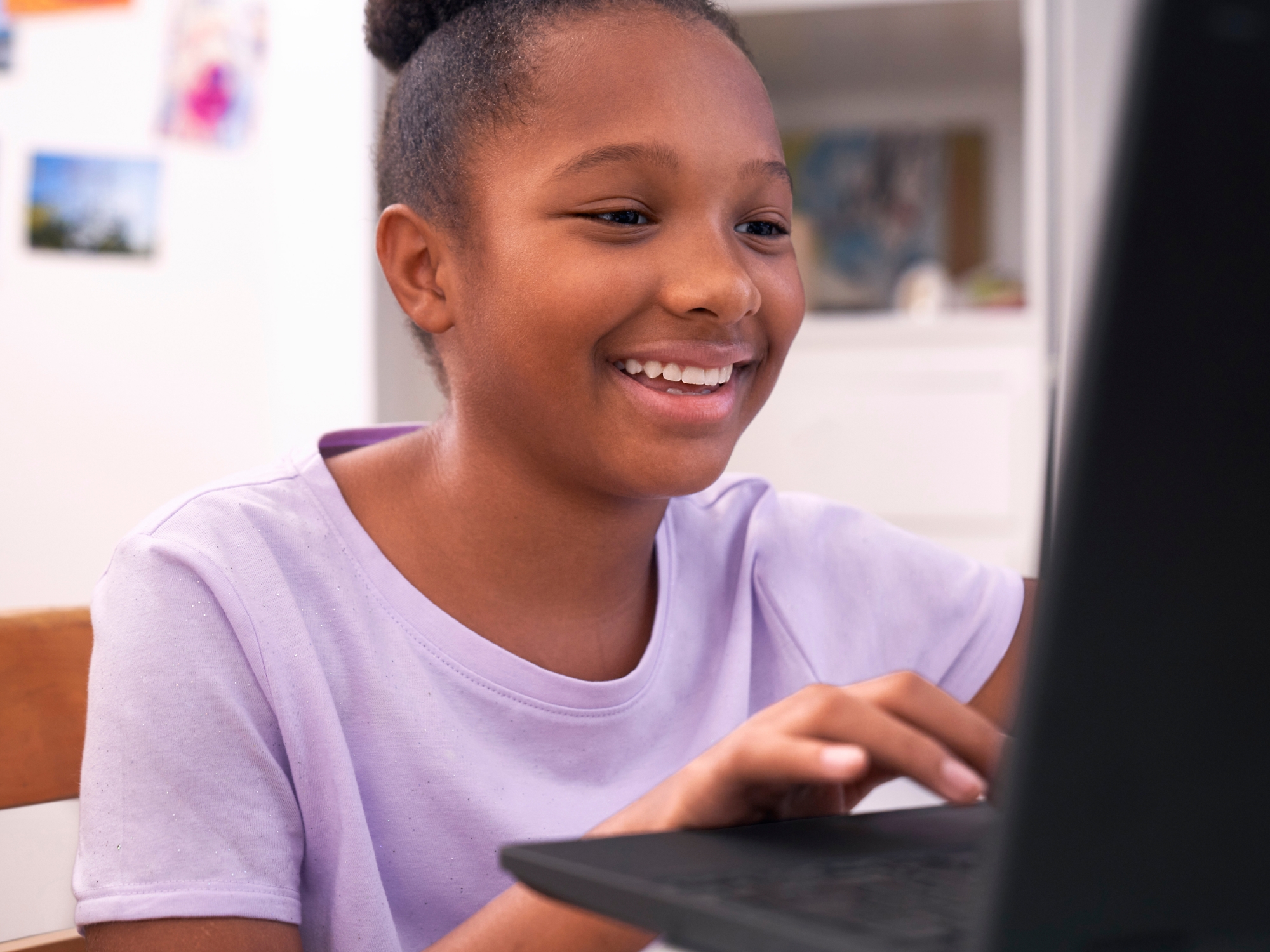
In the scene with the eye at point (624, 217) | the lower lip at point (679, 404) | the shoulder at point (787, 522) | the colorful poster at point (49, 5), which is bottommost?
the shoulder at point (787, 522)

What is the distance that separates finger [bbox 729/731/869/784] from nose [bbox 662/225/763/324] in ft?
1.04

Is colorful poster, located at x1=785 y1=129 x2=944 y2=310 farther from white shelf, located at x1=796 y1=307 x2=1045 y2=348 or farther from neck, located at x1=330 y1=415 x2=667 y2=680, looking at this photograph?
neck, located at x1=330 y1=415 x2=667 y2=680

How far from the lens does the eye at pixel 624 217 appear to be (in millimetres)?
674

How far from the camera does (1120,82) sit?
0.19 m

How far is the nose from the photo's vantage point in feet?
2.18

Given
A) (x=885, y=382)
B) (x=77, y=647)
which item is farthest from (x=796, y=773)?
(x=885, y=382)

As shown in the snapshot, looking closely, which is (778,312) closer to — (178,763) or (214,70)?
(178,763)

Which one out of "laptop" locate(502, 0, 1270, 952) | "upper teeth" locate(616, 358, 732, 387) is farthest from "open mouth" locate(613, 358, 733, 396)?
"laptop" locate(502, 0, 1270, 952)

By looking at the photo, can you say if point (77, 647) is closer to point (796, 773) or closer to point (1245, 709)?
point (796, 773)

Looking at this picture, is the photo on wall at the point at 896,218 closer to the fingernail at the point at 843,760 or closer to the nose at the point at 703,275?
the nose at the point at 703,275

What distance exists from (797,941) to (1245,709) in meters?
0.10

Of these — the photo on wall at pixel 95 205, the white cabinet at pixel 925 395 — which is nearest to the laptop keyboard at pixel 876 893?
the photo on wall at pixel 95 205

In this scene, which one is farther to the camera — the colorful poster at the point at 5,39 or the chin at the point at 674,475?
the colorful poster at the point at 5,39

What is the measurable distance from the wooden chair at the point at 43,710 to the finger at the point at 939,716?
424 mm
